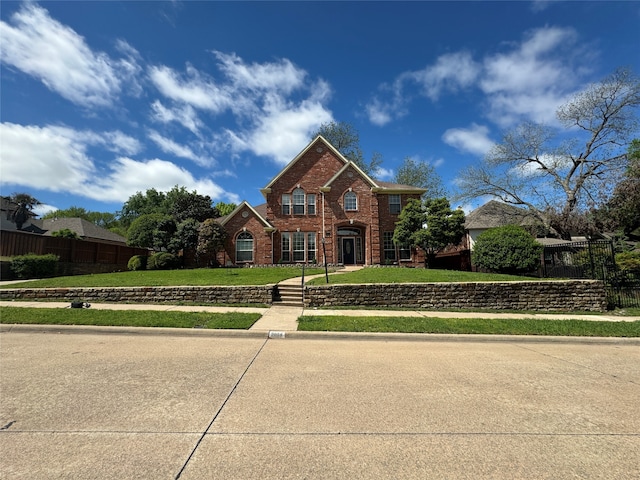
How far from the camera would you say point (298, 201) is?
1057 inches

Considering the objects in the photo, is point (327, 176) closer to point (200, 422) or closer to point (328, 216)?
point (328, 216)

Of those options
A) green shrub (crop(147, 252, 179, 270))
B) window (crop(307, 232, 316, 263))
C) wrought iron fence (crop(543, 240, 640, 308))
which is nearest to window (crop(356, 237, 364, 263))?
window (crop(307, 232, 316, 263))

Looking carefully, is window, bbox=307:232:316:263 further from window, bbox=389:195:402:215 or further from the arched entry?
window, bbox=389:195:402:215

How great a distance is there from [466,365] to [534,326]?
481cm

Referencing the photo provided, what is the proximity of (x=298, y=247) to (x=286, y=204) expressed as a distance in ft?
11.6

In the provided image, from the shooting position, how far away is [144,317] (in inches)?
370

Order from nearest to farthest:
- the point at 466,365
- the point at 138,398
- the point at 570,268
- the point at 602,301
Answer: the point at 138,398, the point at 466,365, the point at 602,301, the point at 570,268

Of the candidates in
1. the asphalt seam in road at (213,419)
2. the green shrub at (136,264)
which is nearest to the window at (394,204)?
the green shrub at (136,264)

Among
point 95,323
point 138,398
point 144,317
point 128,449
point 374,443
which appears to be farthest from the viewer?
point 144,317

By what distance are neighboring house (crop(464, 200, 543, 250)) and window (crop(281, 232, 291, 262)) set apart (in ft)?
53.9

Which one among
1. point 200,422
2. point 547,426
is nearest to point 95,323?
point 200,422

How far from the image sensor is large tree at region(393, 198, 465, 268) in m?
21.7

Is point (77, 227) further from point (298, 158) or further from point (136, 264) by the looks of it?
point (298, 158)

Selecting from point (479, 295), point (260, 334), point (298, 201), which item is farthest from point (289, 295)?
point (298, 201)
